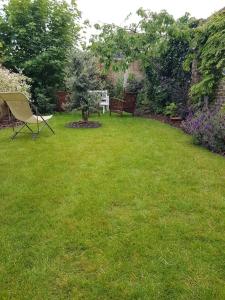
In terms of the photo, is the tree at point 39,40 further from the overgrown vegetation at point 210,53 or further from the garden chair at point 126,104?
the overgrown vegetation at point 210,53

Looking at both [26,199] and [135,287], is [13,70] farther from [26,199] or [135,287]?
[135,287]

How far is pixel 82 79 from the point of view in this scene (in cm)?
696

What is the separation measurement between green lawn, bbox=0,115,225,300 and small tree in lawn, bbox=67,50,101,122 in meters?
2.72

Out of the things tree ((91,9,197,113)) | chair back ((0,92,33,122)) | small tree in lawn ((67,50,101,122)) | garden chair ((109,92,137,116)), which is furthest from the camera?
garden chair ((109,92,137,116))

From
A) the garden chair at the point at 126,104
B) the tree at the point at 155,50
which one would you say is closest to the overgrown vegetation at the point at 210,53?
the tree at the point at 155,50

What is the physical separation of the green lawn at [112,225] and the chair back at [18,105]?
1312mm

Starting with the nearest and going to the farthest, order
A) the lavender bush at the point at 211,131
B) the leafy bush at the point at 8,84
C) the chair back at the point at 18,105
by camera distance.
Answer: the lavender bush at the point at 211,131 → the chair back at the point at 18,105 → the leafy bush at the point at 8,84

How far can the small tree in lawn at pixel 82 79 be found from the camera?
6.92m

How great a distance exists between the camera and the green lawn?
6.04 ft

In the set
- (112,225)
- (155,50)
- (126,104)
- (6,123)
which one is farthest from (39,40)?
(112,225)

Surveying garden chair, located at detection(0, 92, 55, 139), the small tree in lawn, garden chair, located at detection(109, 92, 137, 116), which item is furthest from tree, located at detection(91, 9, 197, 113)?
garden chair, located at detection(0, 92, 55, 139)

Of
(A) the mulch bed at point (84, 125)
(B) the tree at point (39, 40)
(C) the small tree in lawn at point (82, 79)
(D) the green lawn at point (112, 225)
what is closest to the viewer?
(D) the green lawn at point (112, 225)

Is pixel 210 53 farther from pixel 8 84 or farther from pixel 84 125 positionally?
pixel 8 84

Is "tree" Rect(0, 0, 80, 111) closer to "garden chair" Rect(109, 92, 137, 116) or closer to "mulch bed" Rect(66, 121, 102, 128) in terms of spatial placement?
"garden chair" Rect(109, 92, 137, 116)
